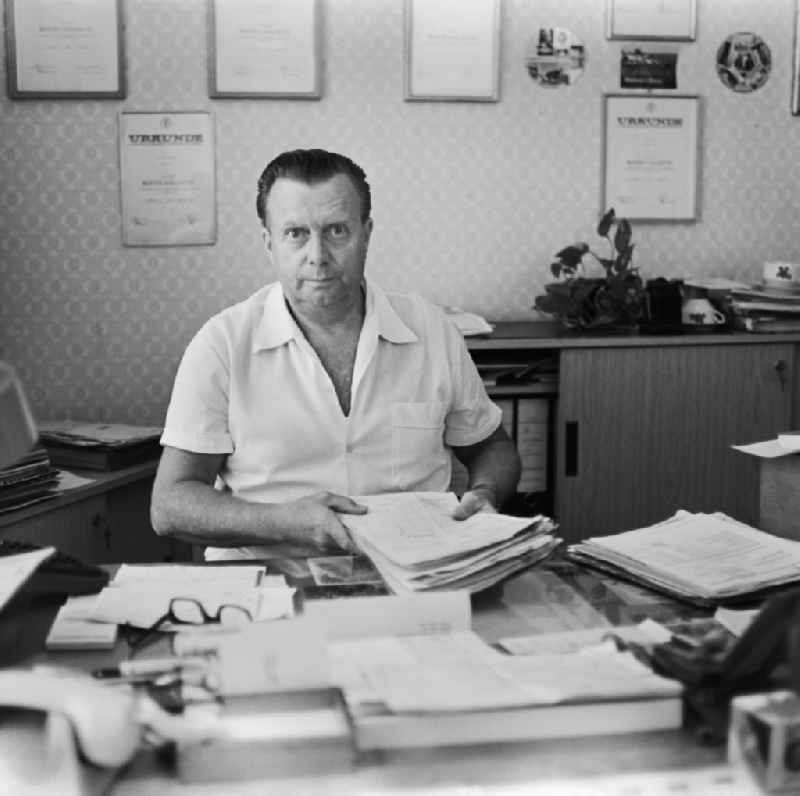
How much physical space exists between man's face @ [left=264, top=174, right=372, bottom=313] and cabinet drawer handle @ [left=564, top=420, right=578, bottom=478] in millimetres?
1159

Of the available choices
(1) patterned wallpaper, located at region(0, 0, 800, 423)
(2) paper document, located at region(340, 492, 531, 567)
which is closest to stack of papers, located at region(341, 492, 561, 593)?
(2) paper document, located at region(340, 492, 531, 567)

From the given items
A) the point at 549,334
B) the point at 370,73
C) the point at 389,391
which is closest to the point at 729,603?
the point at 389,391

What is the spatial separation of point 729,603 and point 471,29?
2.51 metres

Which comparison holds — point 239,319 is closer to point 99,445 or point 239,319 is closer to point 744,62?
point 99,445

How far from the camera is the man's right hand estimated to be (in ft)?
6.31

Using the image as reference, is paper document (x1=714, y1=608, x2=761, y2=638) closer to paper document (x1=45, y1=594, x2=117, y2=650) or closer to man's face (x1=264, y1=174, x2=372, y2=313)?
paper document (x1=45, y1=594, x2=117, y2=650)

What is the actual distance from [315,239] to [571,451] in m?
1.31

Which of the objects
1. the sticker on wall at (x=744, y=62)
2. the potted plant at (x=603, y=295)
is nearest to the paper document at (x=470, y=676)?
the potted plant at (x=603, y=295)

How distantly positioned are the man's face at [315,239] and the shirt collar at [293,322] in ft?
0.14

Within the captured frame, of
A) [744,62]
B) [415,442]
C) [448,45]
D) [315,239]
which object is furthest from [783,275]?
[315,239]

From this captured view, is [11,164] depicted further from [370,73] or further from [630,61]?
[630,61]

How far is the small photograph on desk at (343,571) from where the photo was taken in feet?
5.65

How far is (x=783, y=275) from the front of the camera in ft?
11.7

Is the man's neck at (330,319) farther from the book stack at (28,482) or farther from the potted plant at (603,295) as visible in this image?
the potted plant at (603,295)
